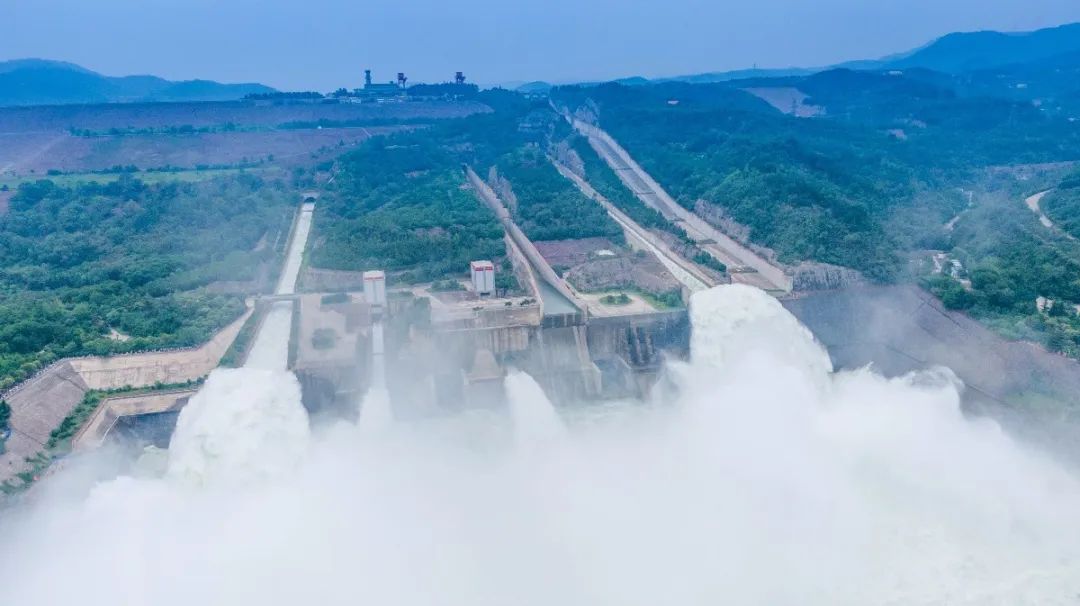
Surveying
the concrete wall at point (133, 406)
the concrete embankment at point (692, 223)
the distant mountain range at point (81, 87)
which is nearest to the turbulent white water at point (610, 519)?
the concrete wall at point (133, 406)

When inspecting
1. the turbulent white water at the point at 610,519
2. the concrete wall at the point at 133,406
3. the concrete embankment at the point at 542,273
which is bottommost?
the turbulent white water at the point at 610,519

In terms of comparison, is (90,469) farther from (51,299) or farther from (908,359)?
(908,359)

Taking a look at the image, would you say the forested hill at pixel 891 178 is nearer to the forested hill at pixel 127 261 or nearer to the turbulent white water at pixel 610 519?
the turbulent white water at pixel 610 519

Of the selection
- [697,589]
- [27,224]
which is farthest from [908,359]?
[27,224]

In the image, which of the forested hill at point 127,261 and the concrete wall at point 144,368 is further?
the forested hill at point 127,261

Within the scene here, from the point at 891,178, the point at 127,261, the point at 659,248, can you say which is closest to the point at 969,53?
the point at 891,178
